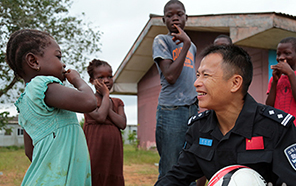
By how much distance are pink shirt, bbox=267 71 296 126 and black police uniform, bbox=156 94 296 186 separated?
1404 mm

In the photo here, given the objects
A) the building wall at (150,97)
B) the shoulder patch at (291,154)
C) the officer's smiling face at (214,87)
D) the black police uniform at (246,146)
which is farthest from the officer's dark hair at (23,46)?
the building wall at (150,97)

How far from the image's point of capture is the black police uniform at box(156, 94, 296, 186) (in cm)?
182

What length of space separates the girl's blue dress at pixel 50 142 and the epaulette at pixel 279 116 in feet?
4.30

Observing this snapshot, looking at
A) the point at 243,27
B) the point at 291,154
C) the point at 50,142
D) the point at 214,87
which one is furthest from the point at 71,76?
the point at 243,27

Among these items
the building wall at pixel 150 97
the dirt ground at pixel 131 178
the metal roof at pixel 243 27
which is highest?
the metal roof at pixel 243 27

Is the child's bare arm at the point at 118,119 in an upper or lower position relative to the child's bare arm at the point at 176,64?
lower

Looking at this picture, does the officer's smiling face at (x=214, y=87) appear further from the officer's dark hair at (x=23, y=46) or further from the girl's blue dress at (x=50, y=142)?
the officer's dark hair at (x=23, y=46)

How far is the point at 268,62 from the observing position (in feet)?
20.5

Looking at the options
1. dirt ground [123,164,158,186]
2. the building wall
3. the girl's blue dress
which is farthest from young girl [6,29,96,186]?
the building wall

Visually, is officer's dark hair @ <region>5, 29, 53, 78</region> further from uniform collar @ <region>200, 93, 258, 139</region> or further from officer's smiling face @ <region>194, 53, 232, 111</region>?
uniform collar @ <region>200, 93, 258, 139</region>

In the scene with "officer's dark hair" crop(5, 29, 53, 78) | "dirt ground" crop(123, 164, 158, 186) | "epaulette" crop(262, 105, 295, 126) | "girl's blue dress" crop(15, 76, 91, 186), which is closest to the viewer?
"epaulette" crop(262, 105, 295, 126)

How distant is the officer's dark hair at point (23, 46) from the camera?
6.95 feet

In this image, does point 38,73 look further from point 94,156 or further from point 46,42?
point 94,156

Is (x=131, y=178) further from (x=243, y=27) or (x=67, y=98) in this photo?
(x=67, y=98)
